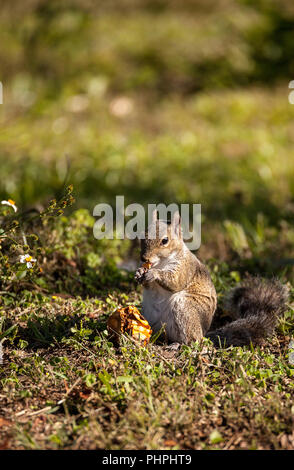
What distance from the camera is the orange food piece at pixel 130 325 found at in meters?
2.83

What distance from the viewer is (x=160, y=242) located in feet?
9.69

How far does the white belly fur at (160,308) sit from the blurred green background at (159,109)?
153cm

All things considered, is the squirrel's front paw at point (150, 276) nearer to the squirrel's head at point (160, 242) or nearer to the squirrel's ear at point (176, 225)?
the squirrel's head at point (160, 242)

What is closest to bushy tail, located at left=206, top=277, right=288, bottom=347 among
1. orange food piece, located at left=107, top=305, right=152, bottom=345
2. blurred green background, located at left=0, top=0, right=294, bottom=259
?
orange food piece, located at left=107, top=305, right=152, bottom=345

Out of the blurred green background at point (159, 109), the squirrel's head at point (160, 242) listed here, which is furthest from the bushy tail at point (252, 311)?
the blurred green background at point (159, 109)

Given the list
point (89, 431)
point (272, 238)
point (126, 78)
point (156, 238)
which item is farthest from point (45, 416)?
point (126, 78)

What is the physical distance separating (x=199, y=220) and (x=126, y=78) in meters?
4.04

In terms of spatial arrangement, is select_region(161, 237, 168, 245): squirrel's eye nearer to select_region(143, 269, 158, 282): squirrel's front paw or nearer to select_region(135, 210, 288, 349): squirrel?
select_region(135, 210, 288, 349): squirrel

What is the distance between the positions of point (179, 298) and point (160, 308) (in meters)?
0.12

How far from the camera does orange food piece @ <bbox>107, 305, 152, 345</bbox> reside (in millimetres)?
2826

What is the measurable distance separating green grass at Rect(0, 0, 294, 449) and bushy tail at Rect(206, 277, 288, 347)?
3.7 inches

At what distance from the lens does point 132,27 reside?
9359 mm

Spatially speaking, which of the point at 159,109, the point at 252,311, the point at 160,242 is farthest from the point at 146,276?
the point at 159,109

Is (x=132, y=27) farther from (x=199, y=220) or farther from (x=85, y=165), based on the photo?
(x=199, y=220)
